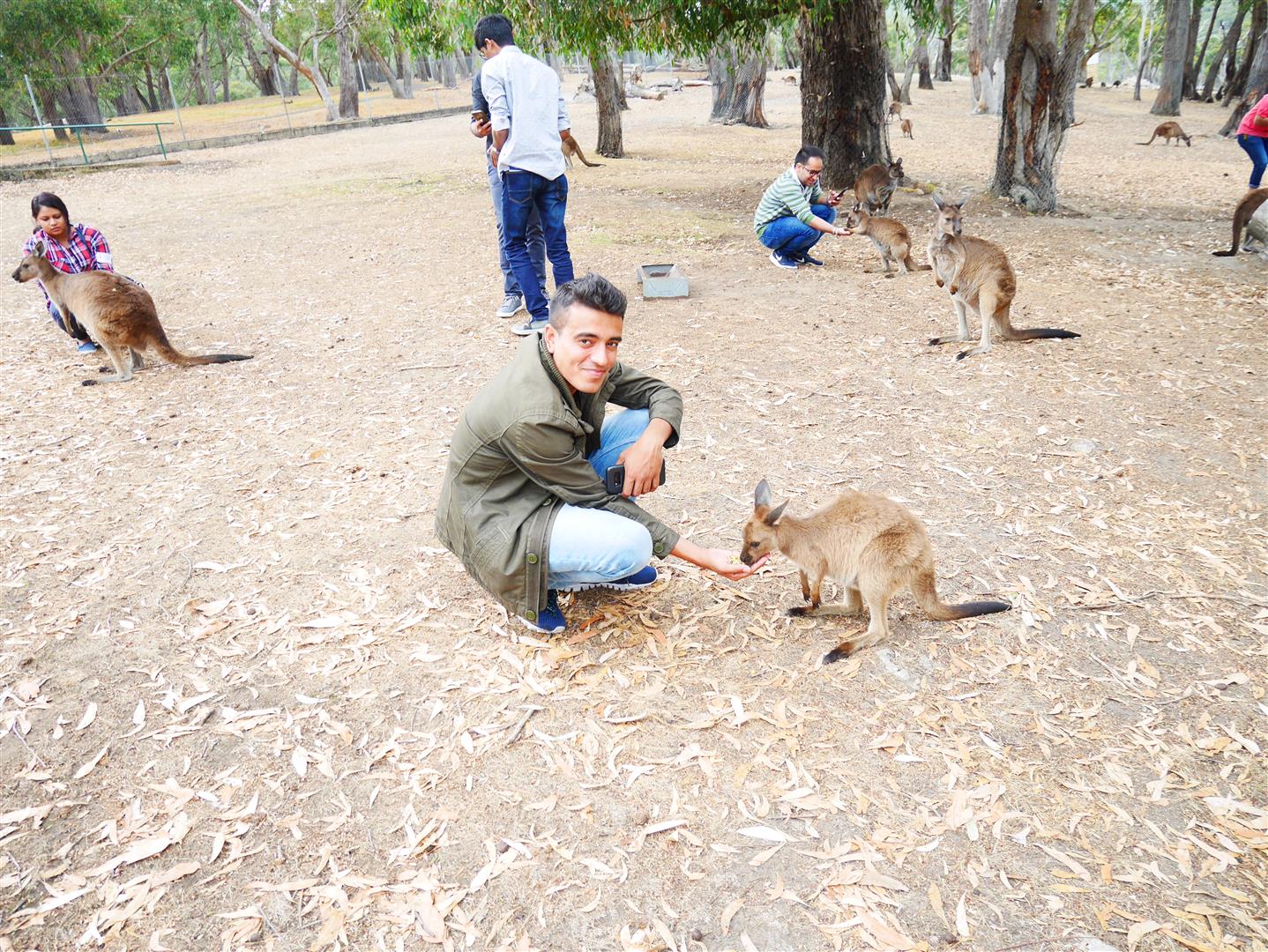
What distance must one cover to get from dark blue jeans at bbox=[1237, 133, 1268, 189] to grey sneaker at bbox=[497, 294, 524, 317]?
8308mm

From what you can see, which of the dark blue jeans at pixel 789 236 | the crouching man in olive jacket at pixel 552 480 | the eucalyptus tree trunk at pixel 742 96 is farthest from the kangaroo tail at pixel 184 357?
Result: the eucalyptus tree trunk at pixel 742 96

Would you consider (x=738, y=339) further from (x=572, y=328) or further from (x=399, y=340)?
(x=572, y=328)

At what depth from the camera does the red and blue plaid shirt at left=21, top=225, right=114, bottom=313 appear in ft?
18.3

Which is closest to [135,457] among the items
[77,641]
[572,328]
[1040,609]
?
[77,641]

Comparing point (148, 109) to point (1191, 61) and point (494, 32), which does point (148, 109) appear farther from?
point (494, 32)

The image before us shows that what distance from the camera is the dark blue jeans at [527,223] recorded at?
5.27 metres

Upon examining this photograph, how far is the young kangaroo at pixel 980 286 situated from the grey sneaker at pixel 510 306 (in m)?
2.97

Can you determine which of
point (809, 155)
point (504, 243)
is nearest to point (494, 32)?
point (504, 243)

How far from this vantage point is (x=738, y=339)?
5.41m

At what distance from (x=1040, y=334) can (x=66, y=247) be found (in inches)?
259

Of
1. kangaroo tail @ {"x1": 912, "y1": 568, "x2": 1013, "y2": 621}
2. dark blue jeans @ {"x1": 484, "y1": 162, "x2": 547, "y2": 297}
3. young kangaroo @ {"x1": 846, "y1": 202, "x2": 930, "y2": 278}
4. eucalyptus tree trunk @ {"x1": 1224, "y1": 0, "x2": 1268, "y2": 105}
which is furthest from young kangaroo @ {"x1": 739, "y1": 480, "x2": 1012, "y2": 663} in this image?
eucalyptus tree trunk @ {"x1": 1224, "y1": 0, "x2": 1268, "y2": 105}

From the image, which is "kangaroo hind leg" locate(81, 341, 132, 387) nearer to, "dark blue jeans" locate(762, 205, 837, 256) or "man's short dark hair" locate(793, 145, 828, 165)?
"dark blue jeans" locate(762, 205, 837, 256)

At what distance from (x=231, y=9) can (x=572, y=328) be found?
3416cm

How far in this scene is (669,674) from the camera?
260 centimetres
